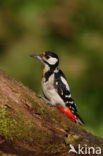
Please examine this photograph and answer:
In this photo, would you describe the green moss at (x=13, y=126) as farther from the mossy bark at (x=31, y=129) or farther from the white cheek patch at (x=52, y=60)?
the white cheek patch at (x=52, y=60)

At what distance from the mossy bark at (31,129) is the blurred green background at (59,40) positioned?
13.5 feet

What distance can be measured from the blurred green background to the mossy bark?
4.13 meters

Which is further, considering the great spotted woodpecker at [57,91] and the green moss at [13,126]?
the great spotted woodpecker at [57,91]

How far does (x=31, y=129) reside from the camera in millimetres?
4141

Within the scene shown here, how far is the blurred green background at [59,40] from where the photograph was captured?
922cm

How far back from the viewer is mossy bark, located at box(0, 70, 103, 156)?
13.2ft

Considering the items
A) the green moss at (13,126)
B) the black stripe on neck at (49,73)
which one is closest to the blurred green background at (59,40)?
the black stripe on neck at (49,73)

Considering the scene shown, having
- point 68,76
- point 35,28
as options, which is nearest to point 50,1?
point 35,28

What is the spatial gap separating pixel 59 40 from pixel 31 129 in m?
6.21

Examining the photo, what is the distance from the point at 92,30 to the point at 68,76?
5.59 ft
